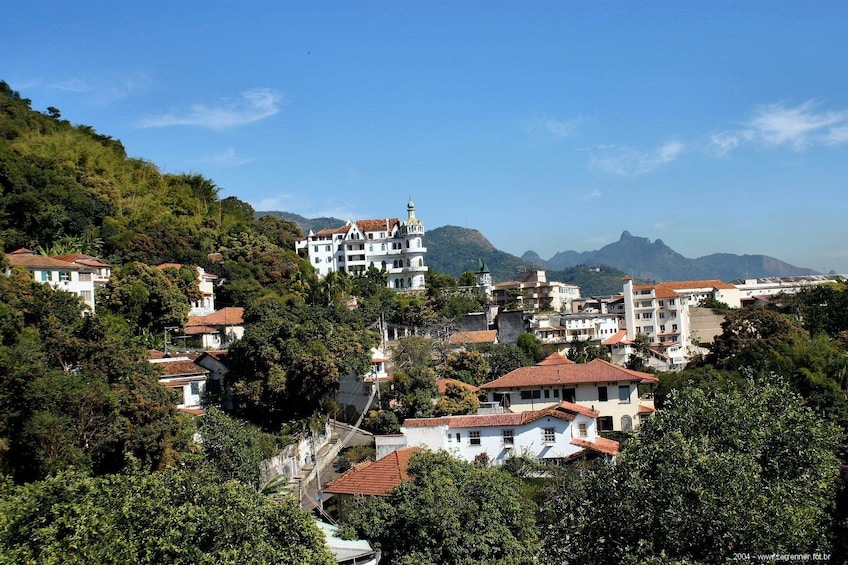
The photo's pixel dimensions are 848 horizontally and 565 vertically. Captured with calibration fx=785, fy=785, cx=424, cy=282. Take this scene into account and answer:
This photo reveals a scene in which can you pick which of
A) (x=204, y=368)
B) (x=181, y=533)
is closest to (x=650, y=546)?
(x=181, y=533)

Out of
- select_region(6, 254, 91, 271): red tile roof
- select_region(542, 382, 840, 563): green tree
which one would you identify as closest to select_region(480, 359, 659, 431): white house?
select_region(542, 382, 840, 563): green tree

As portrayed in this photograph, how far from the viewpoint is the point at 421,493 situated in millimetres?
15328

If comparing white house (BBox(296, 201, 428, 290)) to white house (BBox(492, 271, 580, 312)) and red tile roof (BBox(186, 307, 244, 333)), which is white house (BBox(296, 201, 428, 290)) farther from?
red tile roof (BBox(186, 307, 244, 333))

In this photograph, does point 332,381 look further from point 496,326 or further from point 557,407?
point 496,326

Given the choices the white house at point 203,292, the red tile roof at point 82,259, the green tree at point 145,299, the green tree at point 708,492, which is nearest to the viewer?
the green tree at point 708,492

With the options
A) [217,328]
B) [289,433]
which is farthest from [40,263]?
[289,433]

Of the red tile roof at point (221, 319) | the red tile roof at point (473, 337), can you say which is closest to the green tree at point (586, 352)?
the red tile roof at point (473, 337)

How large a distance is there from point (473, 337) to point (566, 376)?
15189mm

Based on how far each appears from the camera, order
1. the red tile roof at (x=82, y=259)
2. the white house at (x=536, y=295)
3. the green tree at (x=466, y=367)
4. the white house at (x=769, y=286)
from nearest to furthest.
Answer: the red tile roof at (x=82, y=259)
the green tree at (x=466, y=367)
the white house at (x=536, y=295)
the white house at (x=769, y=286)

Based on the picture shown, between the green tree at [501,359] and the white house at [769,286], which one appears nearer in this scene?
the green tree at [501,359]

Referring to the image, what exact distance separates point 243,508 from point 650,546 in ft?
19.6

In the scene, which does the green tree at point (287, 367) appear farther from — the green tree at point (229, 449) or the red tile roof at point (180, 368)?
the green tree at point (229, 449)

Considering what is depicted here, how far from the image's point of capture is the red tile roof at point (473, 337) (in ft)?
148

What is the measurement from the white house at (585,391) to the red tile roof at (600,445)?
12.6 ft
